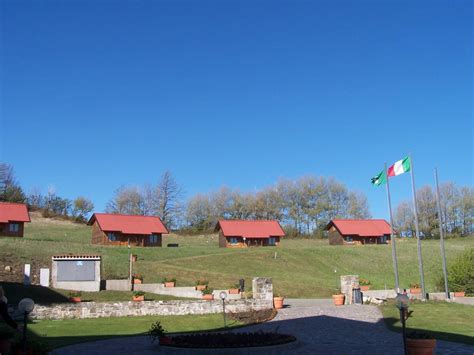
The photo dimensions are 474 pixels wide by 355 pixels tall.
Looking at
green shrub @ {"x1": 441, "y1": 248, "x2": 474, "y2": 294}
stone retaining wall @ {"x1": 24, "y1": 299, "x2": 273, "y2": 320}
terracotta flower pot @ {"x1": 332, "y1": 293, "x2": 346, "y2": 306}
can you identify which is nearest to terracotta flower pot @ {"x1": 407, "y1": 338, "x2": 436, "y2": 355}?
stone retaining wall @ {"x1": 24, "y1": 299, "x2": 273, "y2": 320}

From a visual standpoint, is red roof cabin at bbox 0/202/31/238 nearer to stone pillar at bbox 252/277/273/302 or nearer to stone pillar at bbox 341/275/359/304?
stone pillar at bbox 252/277/273/302

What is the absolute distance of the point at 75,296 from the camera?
87.2 feet

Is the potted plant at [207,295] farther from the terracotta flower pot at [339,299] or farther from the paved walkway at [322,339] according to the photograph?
the terracotta flower pot at [339,299]

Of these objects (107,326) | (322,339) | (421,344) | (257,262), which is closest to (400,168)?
(322,339)

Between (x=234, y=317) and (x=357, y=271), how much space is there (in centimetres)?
2587

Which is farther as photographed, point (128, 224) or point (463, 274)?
point (128, 224)

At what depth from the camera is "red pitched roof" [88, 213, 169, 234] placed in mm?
55375

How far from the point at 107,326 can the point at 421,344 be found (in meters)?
13.3

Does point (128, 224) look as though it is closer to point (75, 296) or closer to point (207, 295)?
point (75, 296)

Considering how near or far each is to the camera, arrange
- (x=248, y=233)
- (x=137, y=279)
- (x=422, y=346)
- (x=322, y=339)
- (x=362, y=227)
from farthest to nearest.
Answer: (x=362, y=227) < (x=248, y=233) < (x=137, y=279) < (x=322, y=339) < (x=422, y=346)

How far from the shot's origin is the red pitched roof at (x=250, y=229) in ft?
199

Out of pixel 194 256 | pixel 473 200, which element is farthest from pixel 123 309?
pixel 473 200

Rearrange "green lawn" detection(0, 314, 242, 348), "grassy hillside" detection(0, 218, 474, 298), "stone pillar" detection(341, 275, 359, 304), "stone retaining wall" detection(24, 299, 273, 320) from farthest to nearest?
"grassy hillside" detection(0, 218, 474, 298), "stone pillar" detection(341, 275, 359, 304), "stone retaining wall" detection(24, 299, 273, 320), "green lawn" detection(0, 314, 242, 348)

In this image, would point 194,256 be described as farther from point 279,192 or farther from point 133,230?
point 279,192
